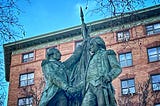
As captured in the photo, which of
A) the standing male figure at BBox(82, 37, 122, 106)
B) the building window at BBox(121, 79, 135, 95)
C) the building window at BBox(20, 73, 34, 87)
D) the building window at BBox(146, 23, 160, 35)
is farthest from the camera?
the building window at BBox(20, 73, 34, 87)

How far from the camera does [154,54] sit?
36.2 meters

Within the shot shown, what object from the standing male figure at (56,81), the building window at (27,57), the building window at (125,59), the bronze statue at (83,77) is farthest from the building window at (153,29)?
the standing male figure at (56,81)

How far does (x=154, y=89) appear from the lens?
33219 millimetres

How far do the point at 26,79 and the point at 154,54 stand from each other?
1425 cm

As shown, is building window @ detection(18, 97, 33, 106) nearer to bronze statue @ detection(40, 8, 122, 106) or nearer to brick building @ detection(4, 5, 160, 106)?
brick building @ detection(4, 5, 160, 106)

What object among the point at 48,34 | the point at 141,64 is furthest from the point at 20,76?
the point at 141,64

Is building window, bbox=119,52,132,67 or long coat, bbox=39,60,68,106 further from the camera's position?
building window, bbox=119,52,132,67

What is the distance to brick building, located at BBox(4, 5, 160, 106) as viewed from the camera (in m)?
34.6

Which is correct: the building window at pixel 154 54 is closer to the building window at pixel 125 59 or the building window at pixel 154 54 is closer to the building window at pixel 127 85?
the building window at pixel 125 59

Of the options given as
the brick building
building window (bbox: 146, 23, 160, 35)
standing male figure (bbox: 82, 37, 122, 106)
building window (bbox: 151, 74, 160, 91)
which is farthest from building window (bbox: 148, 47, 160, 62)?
standing male figure (bbox: 82, 37, 122, 106)

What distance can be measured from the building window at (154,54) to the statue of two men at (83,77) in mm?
27911

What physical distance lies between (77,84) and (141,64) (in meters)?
28.6

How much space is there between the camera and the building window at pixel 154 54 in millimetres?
35688

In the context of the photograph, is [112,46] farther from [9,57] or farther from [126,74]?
[9,57]
